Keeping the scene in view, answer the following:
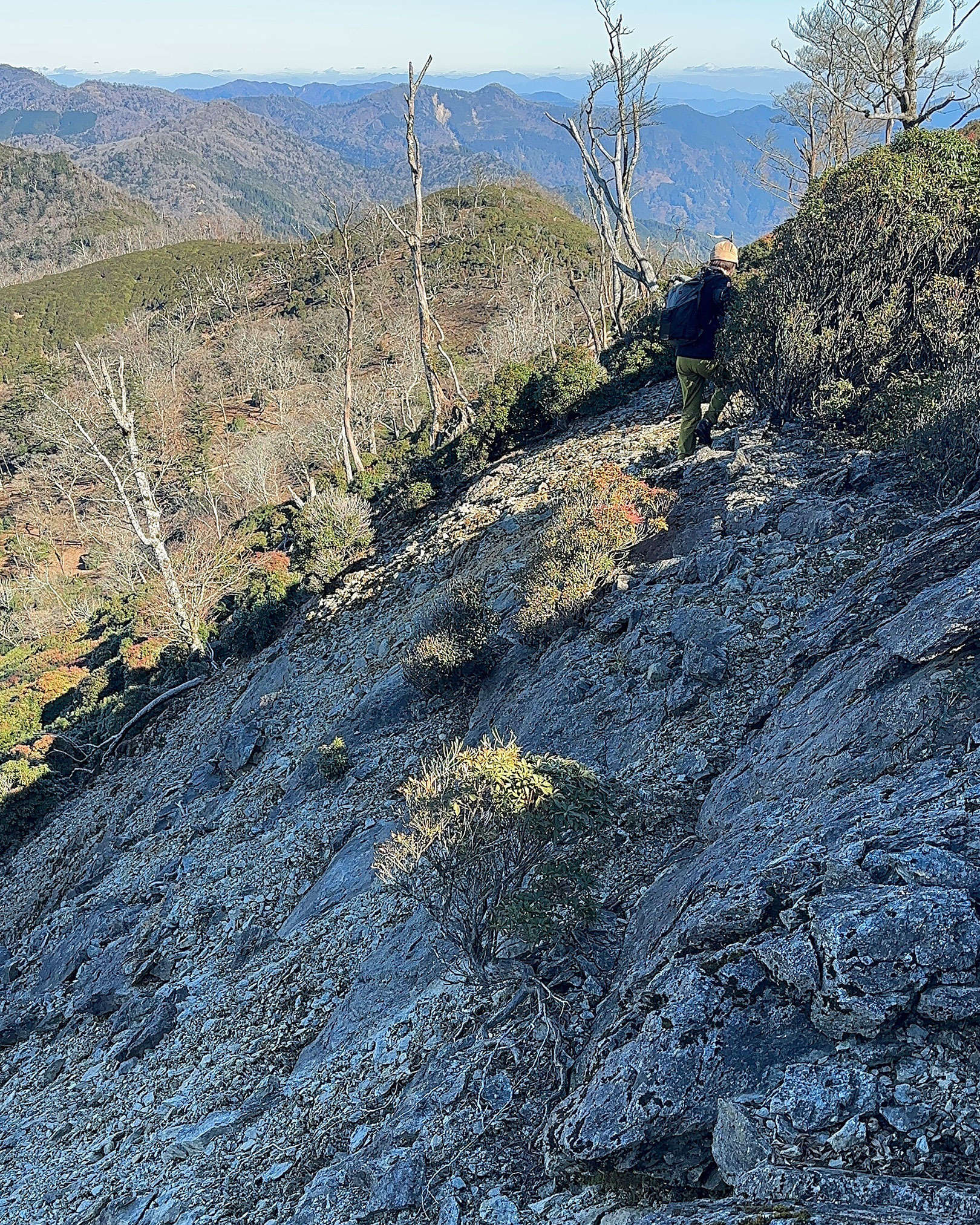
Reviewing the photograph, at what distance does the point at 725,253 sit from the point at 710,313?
670 millimetres

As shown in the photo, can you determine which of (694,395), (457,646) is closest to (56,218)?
(457,646)

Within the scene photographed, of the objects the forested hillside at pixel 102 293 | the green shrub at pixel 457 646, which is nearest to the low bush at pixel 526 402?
the green shrub at pixel 457 646

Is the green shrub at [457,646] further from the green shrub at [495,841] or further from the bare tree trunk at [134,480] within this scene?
the bare tree trunk at [134,480]

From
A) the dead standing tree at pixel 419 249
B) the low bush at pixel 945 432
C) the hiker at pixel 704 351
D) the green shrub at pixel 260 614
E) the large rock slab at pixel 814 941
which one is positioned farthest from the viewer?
the dead standing tree at pixel 419 249

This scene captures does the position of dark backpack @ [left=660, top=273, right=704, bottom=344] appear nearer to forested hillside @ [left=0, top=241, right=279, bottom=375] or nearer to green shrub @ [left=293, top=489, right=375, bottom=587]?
green shrub @ [left=293, top=489, right=375, bottom=587]

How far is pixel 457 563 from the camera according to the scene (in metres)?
13.8

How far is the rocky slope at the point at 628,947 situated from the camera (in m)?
2.90

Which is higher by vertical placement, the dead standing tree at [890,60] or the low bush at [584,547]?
the dead standing tree at [890,60]

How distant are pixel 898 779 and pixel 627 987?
1.78m

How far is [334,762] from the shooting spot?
10.4 m

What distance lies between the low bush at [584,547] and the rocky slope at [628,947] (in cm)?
33

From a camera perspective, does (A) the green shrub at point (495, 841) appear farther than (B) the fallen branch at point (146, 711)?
No

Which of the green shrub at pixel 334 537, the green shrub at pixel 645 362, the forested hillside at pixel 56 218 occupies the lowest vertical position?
the green shrub at pixel 334 537

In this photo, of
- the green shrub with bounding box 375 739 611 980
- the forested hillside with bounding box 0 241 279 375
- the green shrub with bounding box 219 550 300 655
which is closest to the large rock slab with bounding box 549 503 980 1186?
the green shrub with bounding box 375 739 611 980
